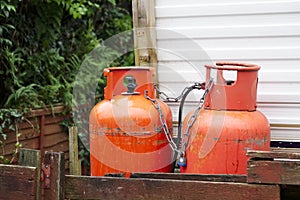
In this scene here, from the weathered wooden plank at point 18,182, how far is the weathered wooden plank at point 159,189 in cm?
17

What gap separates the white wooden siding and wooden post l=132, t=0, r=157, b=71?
5 cm

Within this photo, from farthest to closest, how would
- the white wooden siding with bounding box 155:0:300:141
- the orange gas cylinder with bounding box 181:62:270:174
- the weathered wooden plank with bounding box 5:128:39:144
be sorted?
the weathered wooden plank with bounding box 5:128:39:144, the white wooden siding with bounding box 155:0:300:141, the orange gas cylinder with bounding box 181:62:270:174

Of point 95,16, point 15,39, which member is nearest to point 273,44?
point 15,39

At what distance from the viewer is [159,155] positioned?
3.25 meters

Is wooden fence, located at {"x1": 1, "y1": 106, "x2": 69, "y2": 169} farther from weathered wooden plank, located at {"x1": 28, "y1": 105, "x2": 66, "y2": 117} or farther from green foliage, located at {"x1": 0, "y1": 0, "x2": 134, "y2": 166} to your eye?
green foliage, located at {"x1": 0, "y1": 0, "x2": 134, "y2": 166}

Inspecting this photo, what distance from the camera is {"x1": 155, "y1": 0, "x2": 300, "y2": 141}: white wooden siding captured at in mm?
3451

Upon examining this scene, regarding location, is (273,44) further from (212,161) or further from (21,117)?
(21,117)

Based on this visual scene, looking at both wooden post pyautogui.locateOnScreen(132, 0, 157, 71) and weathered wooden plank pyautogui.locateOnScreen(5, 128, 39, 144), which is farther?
weathered wooden plank pyautogui.locateOnScreen(5, 128, 39, 144)

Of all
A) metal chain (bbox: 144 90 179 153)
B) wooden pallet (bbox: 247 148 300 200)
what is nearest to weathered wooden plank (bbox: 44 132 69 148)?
metal chain (bbox: 144 90 179 153)

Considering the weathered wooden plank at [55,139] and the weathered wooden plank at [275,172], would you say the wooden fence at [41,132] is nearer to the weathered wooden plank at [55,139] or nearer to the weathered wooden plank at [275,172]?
the weathered wooden plank at [55,139]

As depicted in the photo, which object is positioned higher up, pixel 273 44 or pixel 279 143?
pixel 273 44

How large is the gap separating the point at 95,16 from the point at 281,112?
4090 millimetres

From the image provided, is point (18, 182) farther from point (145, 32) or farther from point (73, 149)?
point (145, 32)

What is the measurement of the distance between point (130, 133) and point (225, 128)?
0.63 m
